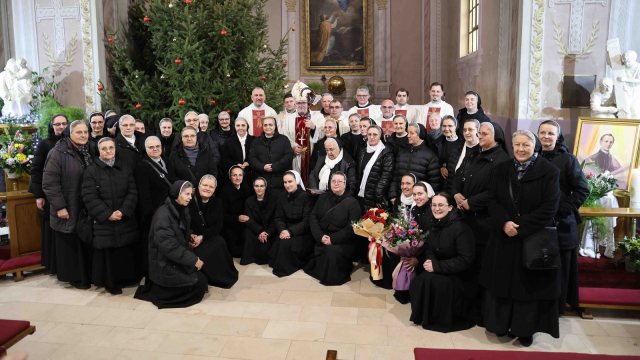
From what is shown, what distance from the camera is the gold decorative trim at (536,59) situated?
309 inches

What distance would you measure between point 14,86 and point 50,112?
2.62ft

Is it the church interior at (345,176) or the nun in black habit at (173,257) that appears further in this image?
the nun in black habit at (173,257)

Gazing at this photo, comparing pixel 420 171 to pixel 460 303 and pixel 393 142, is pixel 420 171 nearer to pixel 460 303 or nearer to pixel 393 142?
pixel 393 142

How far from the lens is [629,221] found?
19.7 ft

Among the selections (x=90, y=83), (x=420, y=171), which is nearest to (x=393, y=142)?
(x=420, y=171)

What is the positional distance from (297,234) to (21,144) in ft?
12.8

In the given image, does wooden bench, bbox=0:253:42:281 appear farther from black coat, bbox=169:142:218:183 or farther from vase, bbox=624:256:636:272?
vase, bbox=624:256:636:272

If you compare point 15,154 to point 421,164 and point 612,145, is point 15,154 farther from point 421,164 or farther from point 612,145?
point 612,145

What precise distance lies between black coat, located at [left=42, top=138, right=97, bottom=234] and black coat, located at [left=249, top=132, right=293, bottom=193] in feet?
Answer: 7.32

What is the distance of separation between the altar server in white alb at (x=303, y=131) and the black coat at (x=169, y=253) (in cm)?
261

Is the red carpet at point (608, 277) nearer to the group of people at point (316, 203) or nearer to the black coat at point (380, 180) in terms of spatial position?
the group of people at point (316, 203)

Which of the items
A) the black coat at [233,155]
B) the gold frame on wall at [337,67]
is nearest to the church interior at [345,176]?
the black coat at [233,155]

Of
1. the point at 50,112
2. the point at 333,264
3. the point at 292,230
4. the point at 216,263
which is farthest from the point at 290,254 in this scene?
the point at 50,112

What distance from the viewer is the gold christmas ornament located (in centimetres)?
1445
